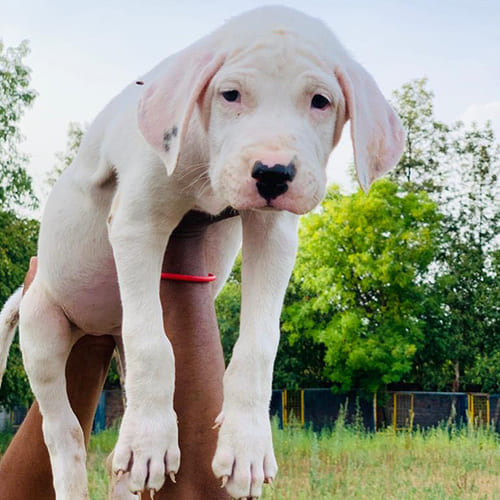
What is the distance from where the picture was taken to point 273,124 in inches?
65.0

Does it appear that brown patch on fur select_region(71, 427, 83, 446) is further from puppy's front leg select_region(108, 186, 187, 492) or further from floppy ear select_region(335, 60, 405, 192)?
floppy ear select_region(335, 60, 405, 192)

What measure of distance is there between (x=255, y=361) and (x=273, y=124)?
2.14 ft

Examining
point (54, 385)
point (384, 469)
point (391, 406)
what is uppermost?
point (54, 385)

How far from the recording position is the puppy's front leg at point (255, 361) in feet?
6.08

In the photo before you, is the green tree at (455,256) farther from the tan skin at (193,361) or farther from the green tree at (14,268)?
the tan skin at (193,361)

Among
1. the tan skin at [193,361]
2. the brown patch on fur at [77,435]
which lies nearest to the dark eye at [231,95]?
the tan skin at [193,361]

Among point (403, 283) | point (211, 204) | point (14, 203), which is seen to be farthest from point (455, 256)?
point (211, 204)

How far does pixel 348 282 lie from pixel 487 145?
7.43m

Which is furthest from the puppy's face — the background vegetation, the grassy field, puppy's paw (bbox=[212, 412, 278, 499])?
the background vegetation

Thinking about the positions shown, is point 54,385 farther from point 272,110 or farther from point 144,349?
point 272,110

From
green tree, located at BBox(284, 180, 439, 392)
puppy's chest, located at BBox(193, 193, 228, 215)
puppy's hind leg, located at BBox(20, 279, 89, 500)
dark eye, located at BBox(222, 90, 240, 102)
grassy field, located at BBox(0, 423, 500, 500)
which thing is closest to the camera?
dark eye, located at BBox(222, 90, 240, 102)

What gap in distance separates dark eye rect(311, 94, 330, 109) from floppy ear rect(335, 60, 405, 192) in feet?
0.24

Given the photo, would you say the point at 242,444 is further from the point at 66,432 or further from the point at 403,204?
the point at 403,204

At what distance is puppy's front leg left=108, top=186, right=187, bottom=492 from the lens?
1.84 meters
